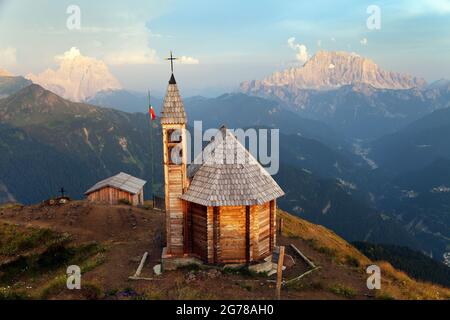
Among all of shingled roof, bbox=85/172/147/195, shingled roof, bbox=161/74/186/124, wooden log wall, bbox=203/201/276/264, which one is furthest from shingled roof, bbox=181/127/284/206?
shingled roof, bbox=85/172/147/195

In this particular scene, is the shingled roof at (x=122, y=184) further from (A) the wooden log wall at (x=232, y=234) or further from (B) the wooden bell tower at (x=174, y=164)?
(A) the wooden log wall at (x=232, y=234)

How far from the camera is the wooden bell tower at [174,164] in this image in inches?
963

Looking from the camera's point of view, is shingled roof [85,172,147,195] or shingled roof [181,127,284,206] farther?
shingled roof [85,172,147,195]

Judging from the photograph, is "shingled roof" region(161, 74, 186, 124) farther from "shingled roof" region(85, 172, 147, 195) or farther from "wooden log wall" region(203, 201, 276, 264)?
"shingled roof" region(85, 172, 147, 195)

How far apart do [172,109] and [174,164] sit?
3936 millimetres

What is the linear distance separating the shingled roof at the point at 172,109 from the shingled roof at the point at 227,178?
352 cm

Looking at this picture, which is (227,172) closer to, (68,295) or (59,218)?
(68,295)

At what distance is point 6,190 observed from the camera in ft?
558

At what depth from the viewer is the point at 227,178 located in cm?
2480

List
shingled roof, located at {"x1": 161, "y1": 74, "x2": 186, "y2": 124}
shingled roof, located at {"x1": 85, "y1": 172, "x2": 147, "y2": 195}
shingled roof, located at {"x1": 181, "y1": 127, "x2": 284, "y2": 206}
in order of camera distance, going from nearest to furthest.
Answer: shingled roof, located at {"x1": 181, "y1": 127, "x2": 284, "y2": 206} → shingled roof, located at {"x1": 161, "y1": 74, "x2": 186, "y2": 124} → shingled roof, located at {"x1": 85, "y1": 172, "x2": 147, "y2": 195}

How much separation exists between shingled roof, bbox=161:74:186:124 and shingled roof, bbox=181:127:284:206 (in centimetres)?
352

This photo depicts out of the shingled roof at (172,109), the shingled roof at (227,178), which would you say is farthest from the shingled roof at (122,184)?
the shingled roof at (172,109)

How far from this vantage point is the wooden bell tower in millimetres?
24453
